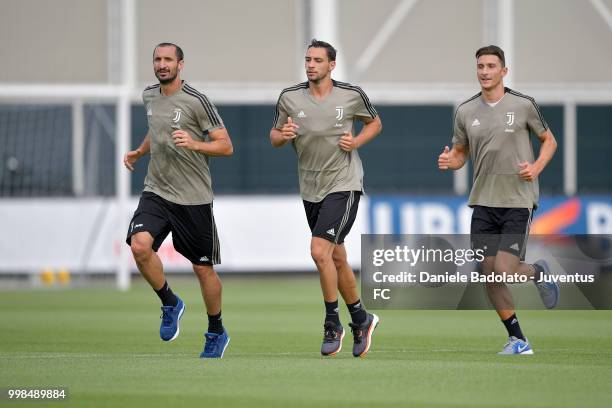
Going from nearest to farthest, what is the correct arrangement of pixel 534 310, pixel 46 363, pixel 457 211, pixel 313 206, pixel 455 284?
pixel 46 363, pixel 313 206, pixel 455 284, pixel 534 310, pixel 457 211

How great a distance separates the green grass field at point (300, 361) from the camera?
8.19 metres

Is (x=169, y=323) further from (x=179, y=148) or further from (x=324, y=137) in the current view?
(x=324, y=137)

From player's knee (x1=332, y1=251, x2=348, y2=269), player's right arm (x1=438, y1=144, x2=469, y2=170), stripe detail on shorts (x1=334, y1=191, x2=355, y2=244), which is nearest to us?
stripe detail on shorts (x1=334, y1=191, x2=355, y2=244)

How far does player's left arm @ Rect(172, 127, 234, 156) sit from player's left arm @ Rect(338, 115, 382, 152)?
33.1 inches

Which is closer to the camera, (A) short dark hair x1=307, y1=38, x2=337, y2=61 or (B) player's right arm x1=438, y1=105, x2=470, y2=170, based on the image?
(A) short dark hair x1=307, y1=38, x2=337, y2=61

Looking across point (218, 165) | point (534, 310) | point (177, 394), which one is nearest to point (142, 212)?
point (177, 394)

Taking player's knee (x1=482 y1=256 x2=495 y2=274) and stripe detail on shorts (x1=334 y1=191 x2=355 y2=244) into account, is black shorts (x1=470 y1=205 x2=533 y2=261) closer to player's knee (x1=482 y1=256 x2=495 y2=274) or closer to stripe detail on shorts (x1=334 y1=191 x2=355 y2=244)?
player's knee (x1=482 y1=256 x2=495 y2=274)

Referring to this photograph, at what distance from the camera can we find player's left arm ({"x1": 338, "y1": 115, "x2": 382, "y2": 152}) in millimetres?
10727

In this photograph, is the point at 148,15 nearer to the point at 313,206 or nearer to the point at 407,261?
the point at 407,261

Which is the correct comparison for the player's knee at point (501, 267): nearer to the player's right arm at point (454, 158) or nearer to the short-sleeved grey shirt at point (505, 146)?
the short-sleeved grey shirt at point (505, 146)

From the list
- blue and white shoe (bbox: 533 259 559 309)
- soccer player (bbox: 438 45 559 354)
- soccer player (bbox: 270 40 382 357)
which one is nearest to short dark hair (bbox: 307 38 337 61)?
soccer player (bbox: 270 40 382 357)

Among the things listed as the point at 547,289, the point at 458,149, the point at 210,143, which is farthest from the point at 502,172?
the point at 210,143

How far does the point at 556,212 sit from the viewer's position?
25047 mm

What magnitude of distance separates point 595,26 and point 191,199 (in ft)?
47.6
